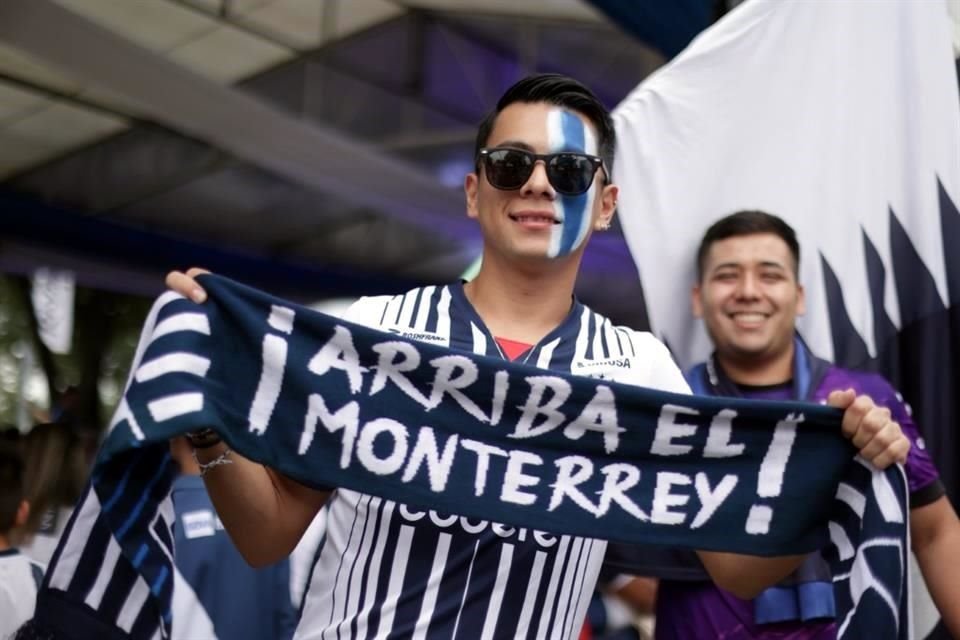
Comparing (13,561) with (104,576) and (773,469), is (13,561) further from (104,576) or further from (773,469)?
(773,469)

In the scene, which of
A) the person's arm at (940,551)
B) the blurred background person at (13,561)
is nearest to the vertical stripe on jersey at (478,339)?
the person's arm at (940,551)

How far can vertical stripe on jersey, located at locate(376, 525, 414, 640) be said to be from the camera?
5.60ft

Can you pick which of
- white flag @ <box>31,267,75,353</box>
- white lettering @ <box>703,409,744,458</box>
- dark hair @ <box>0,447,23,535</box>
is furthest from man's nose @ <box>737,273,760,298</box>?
white flag @ <box>31,267,75,353</box>

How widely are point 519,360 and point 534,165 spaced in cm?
31

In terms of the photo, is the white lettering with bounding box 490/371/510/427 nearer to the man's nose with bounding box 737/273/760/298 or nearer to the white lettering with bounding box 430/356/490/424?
the white lettering with bounding box 430/356/490/424

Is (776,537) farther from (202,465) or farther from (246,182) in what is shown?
(246,182)

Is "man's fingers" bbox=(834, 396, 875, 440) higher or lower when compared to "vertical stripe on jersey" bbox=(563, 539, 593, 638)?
higher

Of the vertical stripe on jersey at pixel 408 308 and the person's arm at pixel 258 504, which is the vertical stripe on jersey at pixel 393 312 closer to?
the vertical stripe on jersey at pixel 408 308

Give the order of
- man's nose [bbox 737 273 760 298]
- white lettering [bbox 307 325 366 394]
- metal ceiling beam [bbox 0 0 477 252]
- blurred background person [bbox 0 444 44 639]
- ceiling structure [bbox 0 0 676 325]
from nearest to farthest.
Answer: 1. white lettering [bbox 307 325 366 394]
2. man's nose [bbox 737 273 760 298]
3. blurred background person [bbox 0 444 44 639]
4. metal ceiling beam [bbox 0 0 477 252]
5. ceiling structure [bbox 0 0 676 325]

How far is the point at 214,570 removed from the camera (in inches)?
127

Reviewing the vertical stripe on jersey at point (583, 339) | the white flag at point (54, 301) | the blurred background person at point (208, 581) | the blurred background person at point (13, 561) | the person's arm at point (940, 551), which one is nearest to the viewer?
the vertical stripe on jersey at point (583, 339)

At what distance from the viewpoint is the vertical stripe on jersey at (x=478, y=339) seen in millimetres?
1870

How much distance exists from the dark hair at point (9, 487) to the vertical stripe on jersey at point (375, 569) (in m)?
1.93

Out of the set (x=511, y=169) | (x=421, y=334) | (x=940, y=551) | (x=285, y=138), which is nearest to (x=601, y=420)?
(x=421, y=334)
